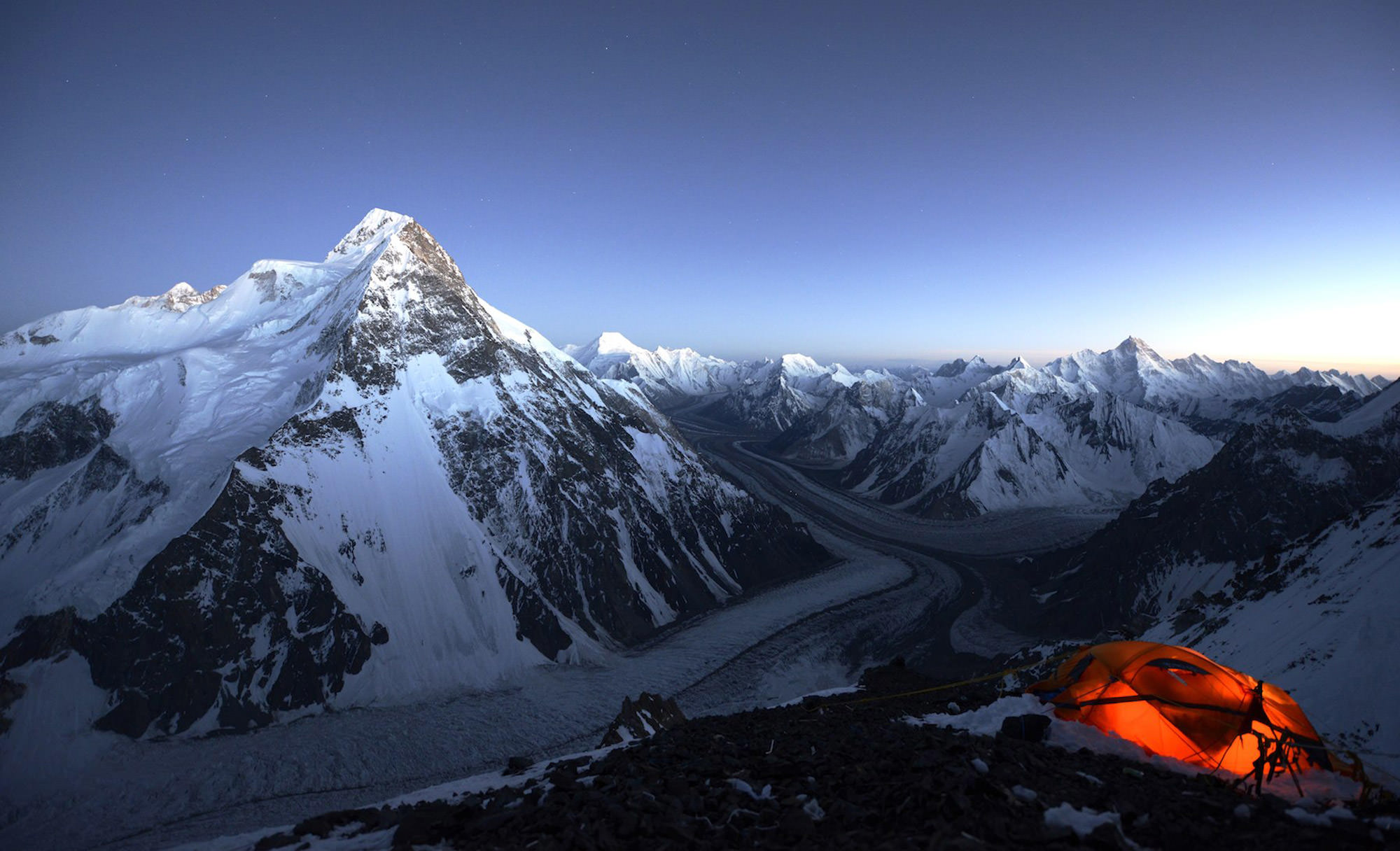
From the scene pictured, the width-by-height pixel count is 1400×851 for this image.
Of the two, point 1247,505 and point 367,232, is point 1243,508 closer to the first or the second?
point 1247,505

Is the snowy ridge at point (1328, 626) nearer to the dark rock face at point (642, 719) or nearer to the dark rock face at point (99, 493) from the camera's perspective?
the dark rock face at point (642, 719)

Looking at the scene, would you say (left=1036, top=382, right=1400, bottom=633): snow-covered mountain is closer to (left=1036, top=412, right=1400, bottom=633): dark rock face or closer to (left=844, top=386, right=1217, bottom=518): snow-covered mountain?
(left=1036, top=412, right=1400, bottom=633): dark rock face

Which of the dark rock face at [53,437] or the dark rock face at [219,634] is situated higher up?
the dark rock face at [53,437]

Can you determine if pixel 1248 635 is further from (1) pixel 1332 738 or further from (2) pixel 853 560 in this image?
(2) pixel 853 560

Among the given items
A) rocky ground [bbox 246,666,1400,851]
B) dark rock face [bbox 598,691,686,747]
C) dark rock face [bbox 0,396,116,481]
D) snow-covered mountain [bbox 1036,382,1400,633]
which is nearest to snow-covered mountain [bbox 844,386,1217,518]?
snow-covered mountain [bbox 1036,382,1400,633]

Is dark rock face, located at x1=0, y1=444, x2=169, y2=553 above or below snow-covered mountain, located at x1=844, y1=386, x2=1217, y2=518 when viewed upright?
above

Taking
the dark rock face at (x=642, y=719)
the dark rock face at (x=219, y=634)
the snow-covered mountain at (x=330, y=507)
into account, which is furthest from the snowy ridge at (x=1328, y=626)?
the dark rock face at (x=219, y=634)
